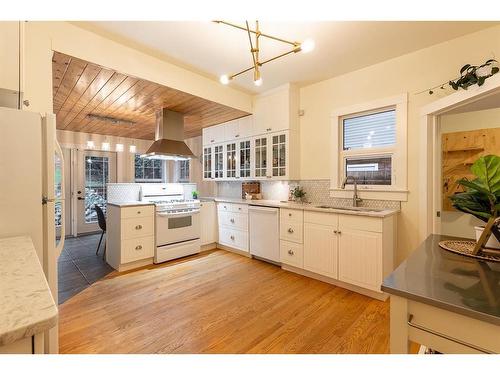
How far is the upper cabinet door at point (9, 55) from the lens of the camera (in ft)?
4.21

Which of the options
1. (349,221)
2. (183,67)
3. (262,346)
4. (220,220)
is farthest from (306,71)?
(262,346)

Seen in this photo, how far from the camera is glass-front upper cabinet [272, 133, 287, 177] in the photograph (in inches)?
141

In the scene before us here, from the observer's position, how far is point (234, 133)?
4.32 m

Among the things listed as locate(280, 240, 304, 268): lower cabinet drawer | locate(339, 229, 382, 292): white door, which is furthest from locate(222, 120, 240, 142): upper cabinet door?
locate(339, 229, 382, 292): white door

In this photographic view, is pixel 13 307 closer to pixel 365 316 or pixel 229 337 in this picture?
pixel 229 337

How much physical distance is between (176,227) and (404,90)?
352 cm

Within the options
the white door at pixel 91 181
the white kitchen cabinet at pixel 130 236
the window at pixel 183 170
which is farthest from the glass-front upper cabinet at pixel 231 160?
the white door at pixel 91 181

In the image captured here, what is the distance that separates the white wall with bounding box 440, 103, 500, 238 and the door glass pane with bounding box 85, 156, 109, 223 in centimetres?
659

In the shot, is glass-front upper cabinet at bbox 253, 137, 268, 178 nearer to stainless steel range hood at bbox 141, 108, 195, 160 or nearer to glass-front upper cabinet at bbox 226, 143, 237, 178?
glass-front upper cabinet at bbox 226, 143, 237, 178

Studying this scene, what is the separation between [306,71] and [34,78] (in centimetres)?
282

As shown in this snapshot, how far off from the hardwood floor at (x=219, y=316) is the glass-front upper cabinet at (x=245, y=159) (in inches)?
68.7
